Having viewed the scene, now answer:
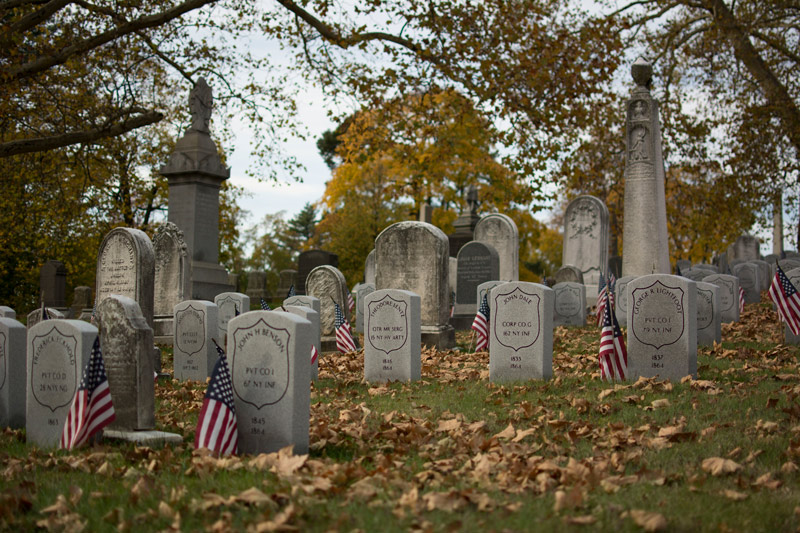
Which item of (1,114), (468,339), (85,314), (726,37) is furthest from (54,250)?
(726,37)

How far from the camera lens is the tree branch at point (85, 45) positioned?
505 inches

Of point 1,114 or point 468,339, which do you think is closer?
point 1,114

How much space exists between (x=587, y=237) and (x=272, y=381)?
1865cm

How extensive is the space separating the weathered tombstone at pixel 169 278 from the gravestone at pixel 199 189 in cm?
284

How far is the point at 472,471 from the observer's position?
16.4ft

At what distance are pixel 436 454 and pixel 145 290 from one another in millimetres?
6521

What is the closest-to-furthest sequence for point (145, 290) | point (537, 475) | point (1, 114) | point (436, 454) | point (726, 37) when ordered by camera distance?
point (537, 475) → point (436, 454) → point (145, 290) → point (1, 114) → point (726, 37)

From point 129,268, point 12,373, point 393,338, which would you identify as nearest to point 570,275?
point 393,338

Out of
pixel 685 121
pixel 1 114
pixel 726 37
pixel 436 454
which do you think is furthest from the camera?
pixel 685 121

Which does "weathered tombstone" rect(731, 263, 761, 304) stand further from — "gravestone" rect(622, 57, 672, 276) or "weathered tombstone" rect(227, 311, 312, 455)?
"weathered tombstone" rect(227, 311, 312, 455)

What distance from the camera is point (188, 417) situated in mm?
7426

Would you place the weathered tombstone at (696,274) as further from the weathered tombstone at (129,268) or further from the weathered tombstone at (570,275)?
the weathered tombstone at (129,268)

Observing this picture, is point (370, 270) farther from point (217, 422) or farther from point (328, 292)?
point (217, 422)

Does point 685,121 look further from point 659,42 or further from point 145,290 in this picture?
point 145,290
